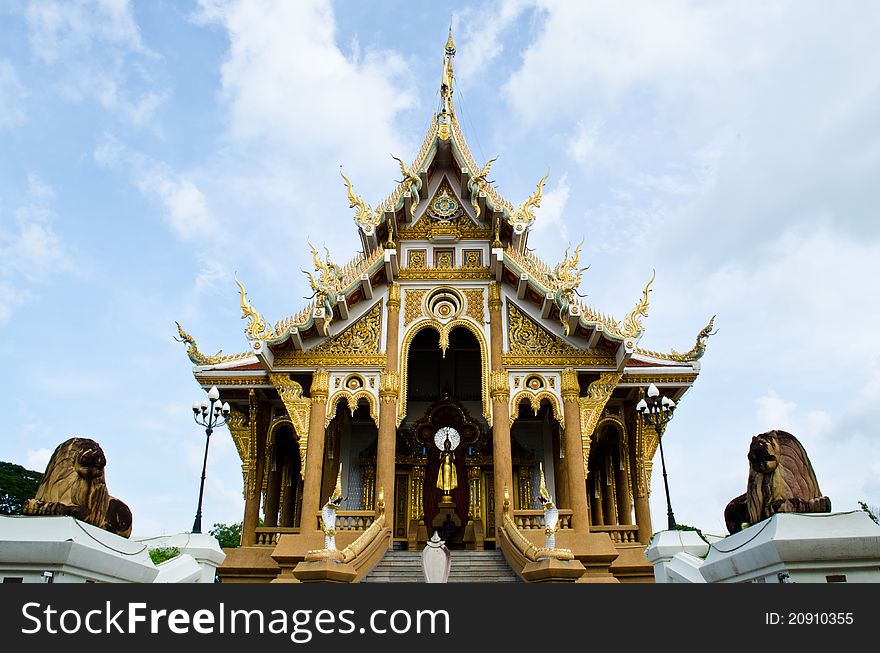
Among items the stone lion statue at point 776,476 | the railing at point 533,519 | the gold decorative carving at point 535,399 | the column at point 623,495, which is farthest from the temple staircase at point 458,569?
the stone lion statue at point 776,476

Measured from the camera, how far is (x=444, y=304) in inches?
586

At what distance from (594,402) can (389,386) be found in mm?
4350

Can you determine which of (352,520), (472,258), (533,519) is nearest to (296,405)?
(352,520)

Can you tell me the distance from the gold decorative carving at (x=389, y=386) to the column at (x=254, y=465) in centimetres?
323

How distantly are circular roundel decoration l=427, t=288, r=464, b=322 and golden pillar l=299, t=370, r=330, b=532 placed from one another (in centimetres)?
280

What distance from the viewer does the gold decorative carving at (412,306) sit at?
48.2 feet

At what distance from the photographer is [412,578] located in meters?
11.1

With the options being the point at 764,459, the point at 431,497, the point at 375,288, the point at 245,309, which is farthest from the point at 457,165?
the point at 764,459

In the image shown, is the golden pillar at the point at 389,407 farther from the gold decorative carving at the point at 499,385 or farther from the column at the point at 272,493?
the column at the point at 272,493

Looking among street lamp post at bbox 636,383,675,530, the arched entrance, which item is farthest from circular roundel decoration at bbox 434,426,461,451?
street lamp post at bbox 636,383,675,530

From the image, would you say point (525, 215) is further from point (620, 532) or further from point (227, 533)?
point (227, 533)

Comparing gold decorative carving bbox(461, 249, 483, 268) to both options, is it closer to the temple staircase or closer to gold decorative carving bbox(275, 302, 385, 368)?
gold decorative carving bbox(275, 302, 385, 368)

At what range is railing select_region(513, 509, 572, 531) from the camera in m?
12.7
